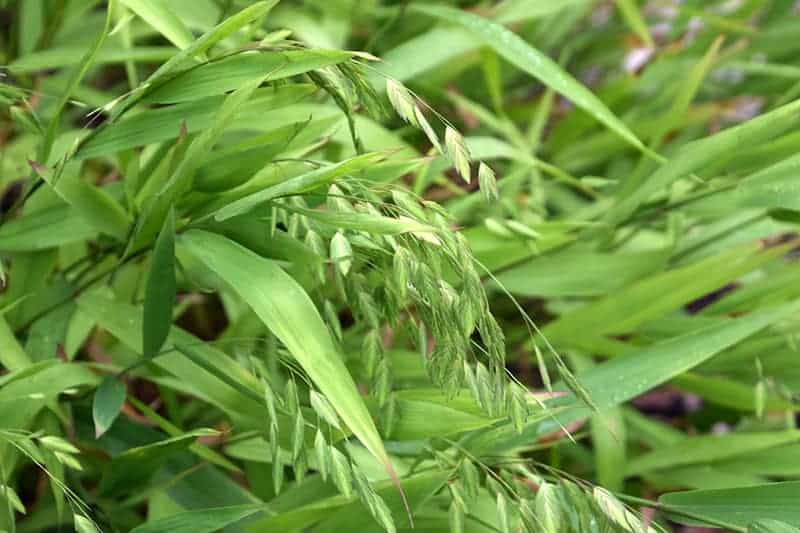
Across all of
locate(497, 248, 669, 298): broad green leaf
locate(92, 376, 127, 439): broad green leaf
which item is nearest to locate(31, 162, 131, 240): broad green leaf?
locate(92, 376, 127, 439): broad green leaf

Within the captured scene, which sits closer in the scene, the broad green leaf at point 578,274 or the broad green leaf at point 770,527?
the broad green leaf at point 770,527

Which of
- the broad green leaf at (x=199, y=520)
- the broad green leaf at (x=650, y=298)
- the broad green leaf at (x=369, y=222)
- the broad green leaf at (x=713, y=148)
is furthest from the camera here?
the broad green leaf at (x=650, y=298)

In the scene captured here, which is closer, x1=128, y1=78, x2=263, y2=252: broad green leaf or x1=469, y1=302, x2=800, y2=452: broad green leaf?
x1=128, y1=78, x2=263, y2=252: broad green leaf

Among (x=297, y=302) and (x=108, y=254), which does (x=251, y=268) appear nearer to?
(x=297, y=302)

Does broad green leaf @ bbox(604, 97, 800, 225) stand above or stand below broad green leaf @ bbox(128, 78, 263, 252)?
above

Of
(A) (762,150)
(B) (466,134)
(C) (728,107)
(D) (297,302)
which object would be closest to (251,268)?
(D) (297,302)

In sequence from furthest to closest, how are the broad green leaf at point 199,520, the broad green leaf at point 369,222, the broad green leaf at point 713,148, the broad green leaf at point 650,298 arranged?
the broad green leaf at point 650,298 < the broad green leaf at point 713,148 < the broad green leaf at point 199,520 < the broad green leaf at point 369,222


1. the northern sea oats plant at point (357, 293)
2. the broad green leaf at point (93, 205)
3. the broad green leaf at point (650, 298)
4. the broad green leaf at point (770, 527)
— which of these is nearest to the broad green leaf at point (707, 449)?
the northern sea oats plant at point (357, 293)

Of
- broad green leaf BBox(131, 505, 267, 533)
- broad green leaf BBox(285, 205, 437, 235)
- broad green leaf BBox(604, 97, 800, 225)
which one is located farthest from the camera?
broad green leaf BBox(604, 97, 800, 225)

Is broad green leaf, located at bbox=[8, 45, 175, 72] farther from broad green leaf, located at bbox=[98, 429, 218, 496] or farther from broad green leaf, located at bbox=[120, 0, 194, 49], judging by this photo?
broad green leaf, located at bbox=[98, 429, 218, 496]

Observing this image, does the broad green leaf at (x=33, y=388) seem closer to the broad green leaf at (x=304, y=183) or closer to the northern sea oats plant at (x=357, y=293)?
the northern sea oats plant at (x=357, y=293)
